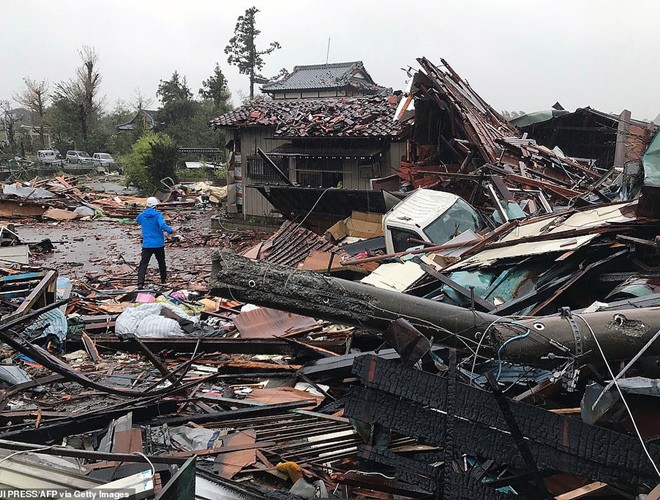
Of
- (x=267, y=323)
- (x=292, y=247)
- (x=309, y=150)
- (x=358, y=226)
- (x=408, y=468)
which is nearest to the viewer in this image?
(x=408, y=468)

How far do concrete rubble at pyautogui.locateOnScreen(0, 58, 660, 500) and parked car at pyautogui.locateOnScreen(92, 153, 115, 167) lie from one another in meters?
31.3

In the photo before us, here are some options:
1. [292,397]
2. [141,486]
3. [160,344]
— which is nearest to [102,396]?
[160,344]

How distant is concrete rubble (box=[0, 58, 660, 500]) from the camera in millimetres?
3037

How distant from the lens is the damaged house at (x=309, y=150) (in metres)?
14.8

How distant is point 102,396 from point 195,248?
10.9m

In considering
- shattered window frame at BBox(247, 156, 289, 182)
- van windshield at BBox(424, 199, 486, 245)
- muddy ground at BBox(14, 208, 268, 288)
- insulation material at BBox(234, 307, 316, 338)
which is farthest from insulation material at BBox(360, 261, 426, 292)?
shattered window frame at BBox(247, 156, 289, 182)

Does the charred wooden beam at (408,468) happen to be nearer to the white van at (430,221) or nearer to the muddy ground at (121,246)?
the white van at (430,221)

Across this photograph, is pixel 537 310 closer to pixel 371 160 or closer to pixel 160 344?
pixel 160 344

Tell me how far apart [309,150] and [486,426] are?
15.2 m

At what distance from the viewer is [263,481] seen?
3.78 meters

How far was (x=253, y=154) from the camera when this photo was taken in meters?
19.7

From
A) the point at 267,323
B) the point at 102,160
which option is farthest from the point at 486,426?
the point at 102,160

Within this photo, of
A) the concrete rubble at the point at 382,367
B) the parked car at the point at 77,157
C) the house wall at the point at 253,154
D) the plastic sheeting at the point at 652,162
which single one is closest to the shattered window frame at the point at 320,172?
the house wall at the point at 253,154

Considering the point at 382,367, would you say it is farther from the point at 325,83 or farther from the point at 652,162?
the point at 325,83
